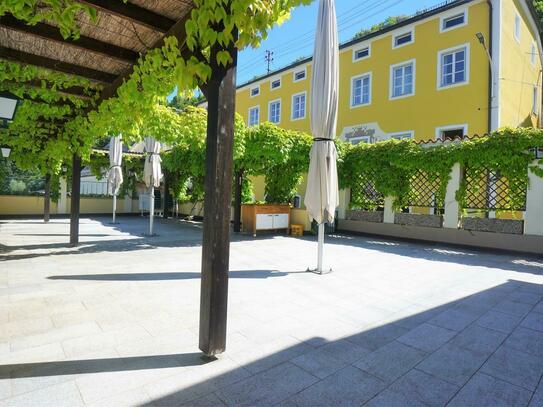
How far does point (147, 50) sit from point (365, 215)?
27.4 feet

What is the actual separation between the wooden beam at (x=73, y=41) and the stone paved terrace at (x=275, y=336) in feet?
8.87

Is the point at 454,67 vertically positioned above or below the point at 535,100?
above

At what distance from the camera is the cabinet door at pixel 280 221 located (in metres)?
10.5

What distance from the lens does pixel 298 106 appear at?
18656 millimetres

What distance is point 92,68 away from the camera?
430 centimetres

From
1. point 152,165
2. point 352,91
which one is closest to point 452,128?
point 352,91

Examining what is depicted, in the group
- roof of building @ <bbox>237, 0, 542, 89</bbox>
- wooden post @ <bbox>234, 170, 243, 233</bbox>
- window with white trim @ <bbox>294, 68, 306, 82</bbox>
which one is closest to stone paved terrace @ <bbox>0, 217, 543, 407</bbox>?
wooden post @ <bbox>234, 170, 243, 233</bbox>

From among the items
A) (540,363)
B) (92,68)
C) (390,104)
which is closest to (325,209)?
(540,363)

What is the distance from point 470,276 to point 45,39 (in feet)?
20.8

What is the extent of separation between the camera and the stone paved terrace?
2.06 m

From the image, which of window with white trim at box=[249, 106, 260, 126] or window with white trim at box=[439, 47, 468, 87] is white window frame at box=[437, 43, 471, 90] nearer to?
window with white trim at box=[439, 47, 468, 87]

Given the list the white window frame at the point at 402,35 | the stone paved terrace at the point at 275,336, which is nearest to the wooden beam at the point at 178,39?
the stone paved terrace at the point at 275,336

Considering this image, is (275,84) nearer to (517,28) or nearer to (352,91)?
(352,91)

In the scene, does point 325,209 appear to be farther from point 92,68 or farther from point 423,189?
point 423,189
